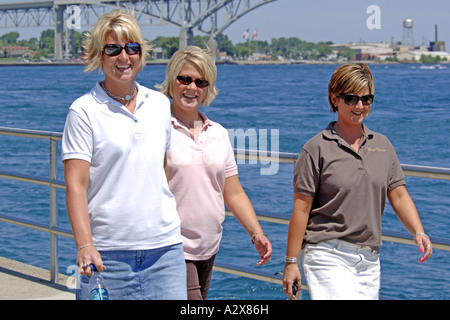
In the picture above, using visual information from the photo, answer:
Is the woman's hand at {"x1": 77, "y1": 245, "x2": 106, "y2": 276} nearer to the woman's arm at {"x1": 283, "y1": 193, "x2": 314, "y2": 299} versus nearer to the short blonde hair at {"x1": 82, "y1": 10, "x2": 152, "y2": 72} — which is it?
the short blonde hair at {"x1": 82, "y1": 10, "x2": 152, "y2": 72}

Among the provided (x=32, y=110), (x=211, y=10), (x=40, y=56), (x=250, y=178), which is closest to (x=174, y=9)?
(x=211, y=10)

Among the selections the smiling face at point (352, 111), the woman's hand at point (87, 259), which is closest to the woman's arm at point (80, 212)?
the woman's hand at point (87, 259)

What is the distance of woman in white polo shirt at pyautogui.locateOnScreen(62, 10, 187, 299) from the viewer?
208 centimetres

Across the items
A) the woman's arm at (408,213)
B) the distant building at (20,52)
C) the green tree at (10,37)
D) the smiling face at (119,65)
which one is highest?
the green tree at (10,37)

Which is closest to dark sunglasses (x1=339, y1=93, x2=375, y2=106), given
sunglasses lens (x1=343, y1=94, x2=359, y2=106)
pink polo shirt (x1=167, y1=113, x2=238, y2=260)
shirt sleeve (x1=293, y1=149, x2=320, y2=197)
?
sunglasses lens (x1=343, y1=94, x2=359, y2=106)

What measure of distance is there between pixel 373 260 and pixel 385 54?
13475 cm

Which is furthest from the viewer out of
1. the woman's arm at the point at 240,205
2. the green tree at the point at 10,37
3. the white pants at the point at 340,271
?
the green tree at the point at 10,37

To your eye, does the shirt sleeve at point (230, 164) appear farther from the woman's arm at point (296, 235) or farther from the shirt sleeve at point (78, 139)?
the shirt sleeve at point (78, 139)

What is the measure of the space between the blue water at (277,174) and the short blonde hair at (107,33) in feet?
0.62

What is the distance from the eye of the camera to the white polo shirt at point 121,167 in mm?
2094

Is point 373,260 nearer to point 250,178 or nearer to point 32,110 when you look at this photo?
point 250,178

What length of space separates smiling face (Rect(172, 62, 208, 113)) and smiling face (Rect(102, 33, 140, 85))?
22cm

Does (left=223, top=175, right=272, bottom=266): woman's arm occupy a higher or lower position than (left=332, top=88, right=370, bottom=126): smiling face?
lower

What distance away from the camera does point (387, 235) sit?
2963 millimetres
